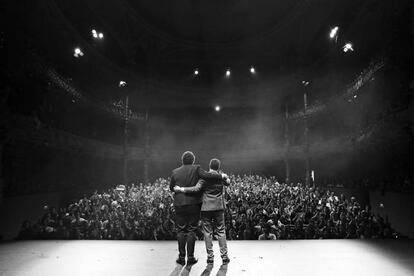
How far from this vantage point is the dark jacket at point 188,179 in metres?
4.48

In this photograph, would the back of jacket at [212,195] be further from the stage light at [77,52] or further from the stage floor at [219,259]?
the stage light at [77,52]

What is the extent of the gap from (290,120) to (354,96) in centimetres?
1035

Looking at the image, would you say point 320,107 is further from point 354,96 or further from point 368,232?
point 368,232

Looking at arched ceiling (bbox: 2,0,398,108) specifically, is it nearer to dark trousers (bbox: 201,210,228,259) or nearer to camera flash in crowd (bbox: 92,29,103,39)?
camera flash in crowd (bbox: 92,29,103,39)

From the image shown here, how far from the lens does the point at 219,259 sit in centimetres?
495

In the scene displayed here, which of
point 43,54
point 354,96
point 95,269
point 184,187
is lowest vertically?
point 95,269

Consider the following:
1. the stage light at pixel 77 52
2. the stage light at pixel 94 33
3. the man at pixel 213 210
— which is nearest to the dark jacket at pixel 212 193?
the man at pixel 213 210

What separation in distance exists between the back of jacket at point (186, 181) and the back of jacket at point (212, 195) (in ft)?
0.37

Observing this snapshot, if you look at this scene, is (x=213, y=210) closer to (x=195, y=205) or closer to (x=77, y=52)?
(x=195, y=205)

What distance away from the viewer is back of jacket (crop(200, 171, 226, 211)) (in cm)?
459

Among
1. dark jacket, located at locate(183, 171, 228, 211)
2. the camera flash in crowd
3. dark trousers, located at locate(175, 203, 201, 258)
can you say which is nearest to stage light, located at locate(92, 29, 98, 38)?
the camera flash in crowd

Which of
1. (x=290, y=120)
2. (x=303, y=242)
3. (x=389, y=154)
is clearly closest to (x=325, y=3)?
(x=290, y=120)

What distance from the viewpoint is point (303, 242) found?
A: 619 cm

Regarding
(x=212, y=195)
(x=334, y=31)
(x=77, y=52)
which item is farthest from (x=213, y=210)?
(x=334, y=31)
